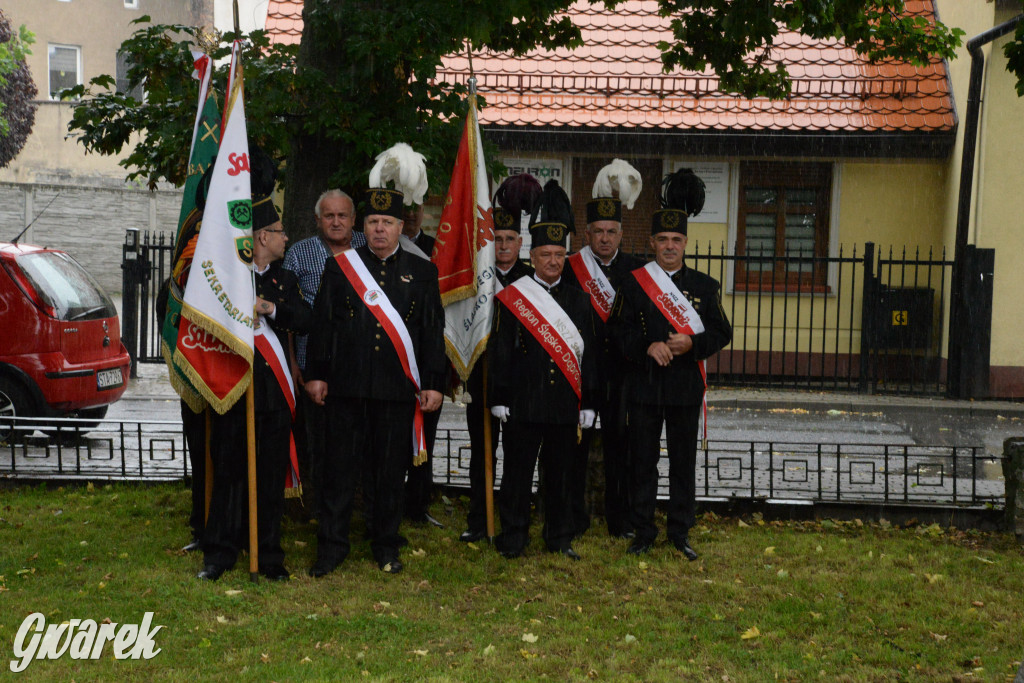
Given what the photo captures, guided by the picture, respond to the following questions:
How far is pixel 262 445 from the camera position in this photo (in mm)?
5832

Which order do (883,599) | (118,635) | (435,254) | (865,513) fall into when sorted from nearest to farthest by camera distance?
(118,635) < (883,599) < (435,254) < (865,513)

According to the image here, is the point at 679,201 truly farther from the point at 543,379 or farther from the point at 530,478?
the point at 530,478

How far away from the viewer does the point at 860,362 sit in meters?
14.6

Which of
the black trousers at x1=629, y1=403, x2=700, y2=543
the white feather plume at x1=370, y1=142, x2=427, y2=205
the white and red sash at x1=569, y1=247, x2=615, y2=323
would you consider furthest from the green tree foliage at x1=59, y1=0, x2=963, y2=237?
the black trousers at x1=629, y1=403, x2=700, y2=543

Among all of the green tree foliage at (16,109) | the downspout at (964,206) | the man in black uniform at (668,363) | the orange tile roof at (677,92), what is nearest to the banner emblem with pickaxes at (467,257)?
the man in black uniform at (668,363)

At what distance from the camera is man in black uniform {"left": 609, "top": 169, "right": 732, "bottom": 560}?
625cm

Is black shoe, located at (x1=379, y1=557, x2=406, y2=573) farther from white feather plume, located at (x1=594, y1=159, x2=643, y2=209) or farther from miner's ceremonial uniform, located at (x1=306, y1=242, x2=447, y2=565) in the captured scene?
white feather plume, located at (x1=594, y1=159, x2=643, y2=209)

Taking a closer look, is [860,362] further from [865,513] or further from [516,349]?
[516,349]

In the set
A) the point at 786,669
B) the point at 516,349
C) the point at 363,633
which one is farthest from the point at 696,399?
the point at 363,633

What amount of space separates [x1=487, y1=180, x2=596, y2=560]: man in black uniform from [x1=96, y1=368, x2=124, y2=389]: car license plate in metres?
5.21

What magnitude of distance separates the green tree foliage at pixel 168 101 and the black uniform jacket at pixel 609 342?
2095 millimetres

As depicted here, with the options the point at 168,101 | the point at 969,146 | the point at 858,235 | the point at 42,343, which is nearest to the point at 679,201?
the point at 168,101

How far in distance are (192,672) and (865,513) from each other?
14.8ft

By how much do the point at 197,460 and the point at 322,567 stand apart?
1.04 m
